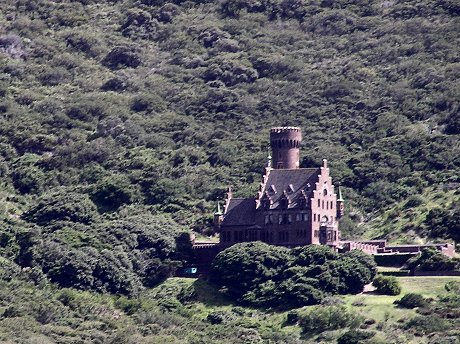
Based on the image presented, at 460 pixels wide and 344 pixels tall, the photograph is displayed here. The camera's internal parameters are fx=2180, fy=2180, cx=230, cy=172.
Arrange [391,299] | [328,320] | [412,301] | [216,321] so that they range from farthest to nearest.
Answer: [216,321] → [391,299] → [412,301] → [328,320]

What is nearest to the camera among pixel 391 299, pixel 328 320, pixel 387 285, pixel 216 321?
pixel 328 320

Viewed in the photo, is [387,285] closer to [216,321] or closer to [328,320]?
[328,320]

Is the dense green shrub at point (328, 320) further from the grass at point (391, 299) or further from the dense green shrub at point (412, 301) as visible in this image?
the dense green shrub at point (412, 301)

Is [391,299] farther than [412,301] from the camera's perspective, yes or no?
Yes

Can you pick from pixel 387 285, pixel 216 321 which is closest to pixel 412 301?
pixel 387 285

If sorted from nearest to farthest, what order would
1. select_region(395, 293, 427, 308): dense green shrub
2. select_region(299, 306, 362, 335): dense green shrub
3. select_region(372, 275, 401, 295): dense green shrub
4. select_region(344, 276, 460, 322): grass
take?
select_region(299, 306, 362, 335): dense green shrub < select_region(344, 276, 460, 322): grass < select_region(395, 293, 427, 308): dense green shrub < select_region(372, 275, 401, 295): dense green shrub

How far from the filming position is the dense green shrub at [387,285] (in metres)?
197

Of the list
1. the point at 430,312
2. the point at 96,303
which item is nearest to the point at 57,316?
the point at 96,303

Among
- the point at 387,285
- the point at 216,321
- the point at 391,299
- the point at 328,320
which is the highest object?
the point at 387,285

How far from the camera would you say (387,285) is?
648 ft

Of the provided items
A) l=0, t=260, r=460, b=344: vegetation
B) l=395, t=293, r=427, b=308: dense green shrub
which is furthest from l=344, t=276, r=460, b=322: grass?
l=395, t=293, r=427, b=308: dense green shrub

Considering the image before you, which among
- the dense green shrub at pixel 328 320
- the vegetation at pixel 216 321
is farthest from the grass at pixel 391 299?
the dense green shrub at pixel 328 320

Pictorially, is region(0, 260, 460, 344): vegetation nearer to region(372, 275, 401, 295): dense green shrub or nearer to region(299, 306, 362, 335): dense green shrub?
region(299, 306, 362, 335): dense green shrub

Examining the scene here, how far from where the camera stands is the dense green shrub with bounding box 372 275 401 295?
19688 centimetres
